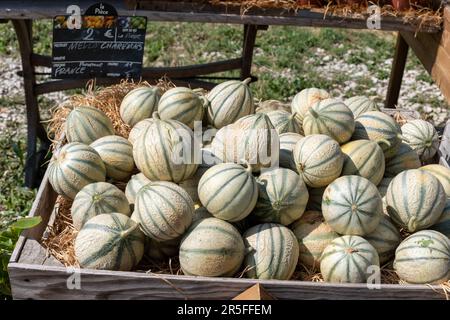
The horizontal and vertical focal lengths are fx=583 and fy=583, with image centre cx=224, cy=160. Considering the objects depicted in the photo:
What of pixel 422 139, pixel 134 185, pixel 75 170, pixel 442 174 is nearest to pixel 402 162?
pixel 442 174

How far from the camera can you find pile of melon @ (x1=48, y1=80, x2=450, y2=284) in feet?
7.13

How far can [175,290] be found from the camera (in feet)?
6.89

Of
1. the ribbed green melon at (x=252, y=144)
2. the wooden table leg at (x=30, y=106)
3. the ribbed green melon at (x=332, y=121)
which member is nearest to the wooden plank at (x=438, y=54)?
the ribbed green melon at (x=332, y=121)

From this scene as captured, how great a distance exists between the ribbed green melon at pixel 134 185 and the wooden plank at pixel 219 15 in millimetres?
1803

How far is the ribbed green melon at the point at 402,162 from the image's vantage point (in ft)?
8.98

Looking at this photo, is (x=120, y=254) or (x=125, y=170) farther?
(x=125, y=170)

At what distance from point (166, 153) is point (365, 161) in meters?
0.85

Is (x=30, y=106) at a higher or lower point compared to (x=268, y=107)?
lower

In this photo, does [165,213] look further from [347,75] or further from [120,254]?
[347,75]

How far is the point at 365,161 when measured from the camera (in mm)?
2490

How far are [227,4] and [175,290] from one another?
245cm

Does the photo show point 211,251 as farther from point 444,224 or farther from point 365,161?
point 444,224
